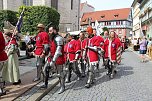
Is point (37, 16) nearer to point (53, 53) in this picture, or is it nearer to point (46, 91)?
point (53, 53)

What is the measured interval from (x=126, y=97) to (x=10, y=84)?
355 centimetres

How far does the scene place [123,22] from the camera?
100m

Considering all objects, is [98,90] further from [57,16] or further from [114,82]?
[57,16]

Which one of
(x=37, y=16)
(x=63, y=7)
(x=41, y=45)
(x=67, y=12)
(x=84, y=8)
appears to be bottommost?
(x=41, y=45)

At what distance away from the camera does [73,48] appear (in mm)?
10500

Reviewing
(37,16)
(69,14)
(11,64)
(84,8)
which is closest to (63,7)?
(69,14)

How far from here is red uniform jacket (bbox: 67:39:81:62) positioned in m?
10.4

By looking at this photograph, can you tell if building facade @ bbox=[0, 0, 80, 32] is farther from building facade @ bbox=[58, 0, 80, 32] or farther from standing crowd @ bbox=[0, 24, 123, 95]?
standing crowd @ bbox=[0, 24, 123, 95]

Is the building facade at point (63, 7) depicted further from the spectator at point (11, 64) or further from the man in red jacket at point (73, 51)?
the spectator at point (11, 64)

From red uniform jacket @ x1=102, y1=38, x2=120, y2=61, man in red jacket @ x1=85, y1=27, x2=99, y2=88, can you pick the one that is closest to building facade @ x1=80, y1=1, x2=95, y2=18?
red uniform jacket @ x1=102, y1=38, x2=120, y2=61

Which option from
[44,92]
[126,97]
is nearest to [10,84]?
[44,92]

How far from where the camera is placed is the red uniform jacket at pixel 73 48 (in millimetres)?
10375

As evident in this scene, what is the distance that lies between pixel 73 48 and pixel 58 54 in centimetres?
237

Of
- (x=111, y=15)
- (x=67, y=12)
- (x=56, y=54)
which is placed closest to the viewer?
(x=56, y=54)
